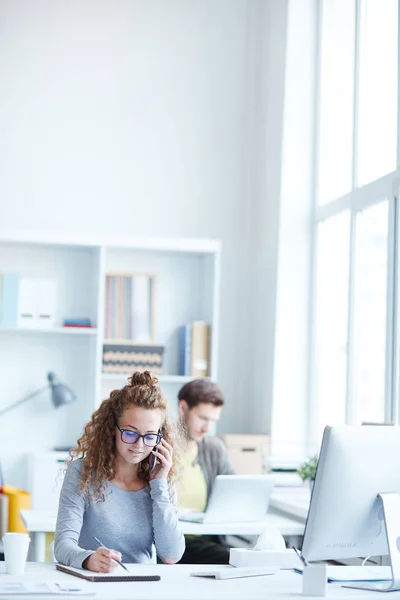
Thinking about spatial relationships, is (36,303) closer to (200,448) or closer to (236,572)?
(200,448)

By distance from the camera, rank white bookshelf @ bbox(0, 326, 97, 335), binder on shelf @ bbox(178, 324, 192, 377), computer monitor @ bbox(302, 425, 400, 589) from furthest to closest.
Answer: binder on shelf @ bbox(178, 324, 192, 377) → white bookshelf @ bbox(0, 326, 97, 335) → computer monitor @ bbox(302, 425, 400, 589)

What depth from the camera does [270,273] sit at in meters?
5.40

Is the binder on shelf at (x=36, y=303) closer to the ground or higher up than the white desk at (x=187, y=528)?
higher up

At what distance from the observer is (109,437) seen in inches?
110

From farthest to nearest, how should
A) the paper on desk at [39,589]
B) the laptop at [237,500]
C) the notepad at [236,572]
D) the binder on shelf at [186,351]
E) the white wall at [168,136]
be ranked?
the white wall at [168,136] → the binder on shelf at [186,351] → the laptop at [237,500] → the notepad at [236,572] → the paper on desk at [39,589]

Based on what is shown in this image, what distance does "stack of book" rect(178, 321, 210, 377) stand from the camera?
204 inches

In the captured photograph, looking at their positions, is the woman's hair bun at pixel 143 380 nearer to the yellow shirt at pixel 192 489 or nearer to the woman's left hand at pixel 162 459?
the woman's left hand at pixel 162 459

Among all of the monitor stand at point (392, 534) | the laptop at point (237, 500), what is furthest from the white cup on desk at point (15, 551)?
the laptop at point (237, 500)

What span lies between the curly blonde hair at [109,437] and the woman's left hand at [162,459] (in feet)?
0.13

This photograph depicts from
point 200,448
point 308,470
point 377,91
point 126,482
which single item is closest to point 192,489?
point 200,448

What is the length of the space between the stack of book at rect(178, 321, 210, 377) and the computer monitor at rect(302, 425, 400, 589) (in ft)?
9.14

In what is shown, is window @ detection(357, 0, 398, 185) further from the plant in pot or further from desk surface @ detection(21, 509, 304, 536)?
desk surface @ detection(21, 509, 304, 536)

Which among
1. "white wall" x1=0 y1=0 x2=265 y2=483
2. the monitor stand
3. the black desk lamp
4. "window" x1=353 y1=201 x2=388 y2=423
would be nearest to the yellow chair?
the black desk lamp

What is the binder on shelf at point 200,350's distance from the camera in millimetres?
5184
